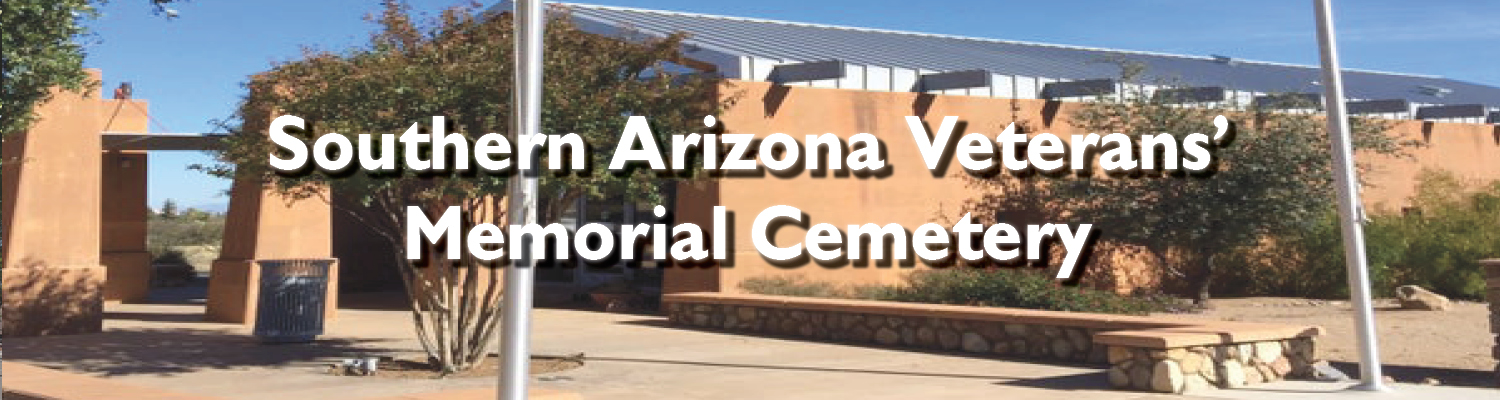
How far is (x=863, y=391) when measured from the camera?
41.8 feet

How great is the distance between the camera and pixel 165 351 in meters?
16.9

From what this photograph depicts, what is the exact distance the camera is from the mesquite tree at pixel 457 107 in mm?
13273

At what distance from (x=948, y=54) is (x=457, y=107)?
23.0 meters

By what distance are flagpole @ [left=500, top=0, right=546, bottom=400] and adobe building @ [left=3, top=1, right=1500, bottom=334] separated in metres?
7.57

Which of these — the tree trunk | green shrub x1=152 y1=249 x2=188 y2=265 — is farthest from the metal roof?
green shrub x1=152 y1=249 x2=188 y2=265

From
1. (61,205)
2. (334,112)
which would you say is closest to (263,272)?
(61,205)

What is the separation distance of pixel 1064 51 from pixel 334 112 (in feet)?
112

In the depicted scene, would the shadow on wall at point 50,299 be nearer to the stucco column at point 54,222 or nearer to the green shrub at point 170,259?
the stucco column at point 54,222

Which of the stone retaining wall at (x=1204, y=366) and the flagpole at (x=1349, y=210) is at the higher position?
the flagpole at (x=1349, y=210)

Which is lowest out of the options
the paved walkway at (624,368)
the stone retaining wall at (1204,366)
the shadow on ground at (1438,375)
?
the shadow on ground at (1438,375)

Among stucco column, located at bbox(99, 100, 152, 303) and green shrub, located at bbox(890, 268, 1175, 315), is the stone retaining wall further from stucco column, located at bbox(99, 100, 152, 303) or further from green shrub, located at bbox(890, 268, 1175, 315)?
stucco column, located at bbox(99, 100, 152, 303)

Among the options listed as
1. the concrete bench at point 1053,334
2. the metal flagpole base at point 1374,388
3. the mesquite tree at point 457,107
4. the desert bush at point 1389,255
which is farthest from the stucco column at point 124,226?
the metal flagpole base at point 1374,388

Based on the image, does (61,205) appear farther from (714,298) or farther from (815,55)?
(815,55)

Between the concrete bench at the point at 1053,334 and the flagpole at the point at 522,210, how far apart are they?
673 centimetres
